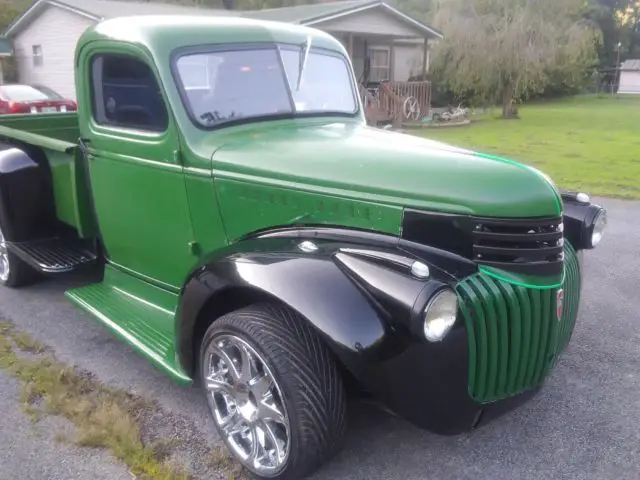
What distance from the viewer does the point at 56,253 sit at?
457 centimetres

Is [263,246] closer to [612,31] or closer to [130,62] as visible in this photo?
[130,62]

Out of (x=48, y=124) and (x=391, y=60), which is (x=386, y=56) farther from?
(x=48, y=124)

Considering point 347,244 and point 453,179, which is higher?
point 453,179

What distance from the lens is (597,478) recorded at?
8.99 feet

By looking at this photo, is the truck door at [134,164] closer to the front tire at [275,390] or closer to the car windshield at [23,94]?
the front tire at [275,390]

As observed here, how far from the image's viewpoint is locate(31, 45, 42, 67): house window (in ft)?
75.4

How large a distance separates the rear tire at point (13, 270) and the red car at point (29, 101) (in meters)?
11.8

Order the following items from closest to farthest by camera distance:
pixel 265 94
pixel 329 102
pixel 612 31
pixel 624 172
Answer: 1. pixel 265 94
2. pixel 329 102
3. pixel 624 172
4. pixel 612 31

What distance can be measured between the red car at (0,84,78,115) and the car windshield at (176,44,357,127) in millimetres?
13449

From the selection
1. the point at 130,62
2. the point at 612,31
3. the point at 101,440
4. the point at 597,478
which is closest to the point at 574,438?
the point at 597,478

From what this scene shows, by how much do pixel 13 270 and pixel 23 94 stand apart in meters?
13.5

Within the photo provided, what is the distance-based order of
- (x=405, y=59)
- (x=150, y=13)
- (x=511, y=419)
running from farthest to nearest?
(x=405, y=59), (x=150, y=13), (x=511, y=419)

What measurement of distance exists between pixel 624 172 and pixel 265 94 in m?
8.23

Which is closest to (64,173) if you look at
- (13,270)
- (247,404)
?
(13,270)
